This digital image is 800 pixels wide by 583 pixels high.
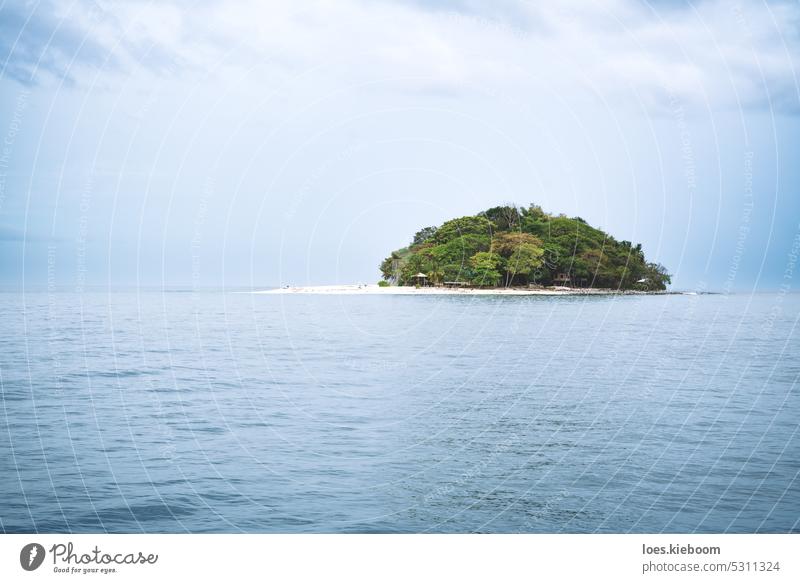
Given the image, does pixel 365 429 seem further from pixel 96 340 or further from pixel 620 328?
pixel 620 328

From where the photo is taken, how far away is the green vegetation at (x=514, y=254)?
328ft

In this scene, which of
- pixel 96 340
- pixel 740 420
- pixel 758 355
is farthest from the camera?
pixel 96 340

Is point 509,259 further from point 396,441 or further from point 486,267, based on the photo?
point 396,441

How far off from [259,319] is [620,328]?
1000 inches

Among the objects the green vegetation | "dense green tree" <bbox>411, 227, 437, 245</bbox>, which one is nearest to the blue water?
the green vegetation

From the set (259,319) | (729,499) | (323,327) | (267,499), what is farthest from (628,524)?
(259,319)

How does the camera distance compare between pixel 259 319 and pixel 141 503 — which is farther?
pixel 259 319

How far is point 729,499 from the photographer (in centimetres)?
1073

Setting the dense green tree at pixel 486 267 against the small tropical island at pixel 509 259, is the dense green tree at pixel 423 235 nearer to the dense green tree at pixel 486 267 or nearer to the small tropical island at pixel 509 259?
the small tropical island at pixel 509 259
